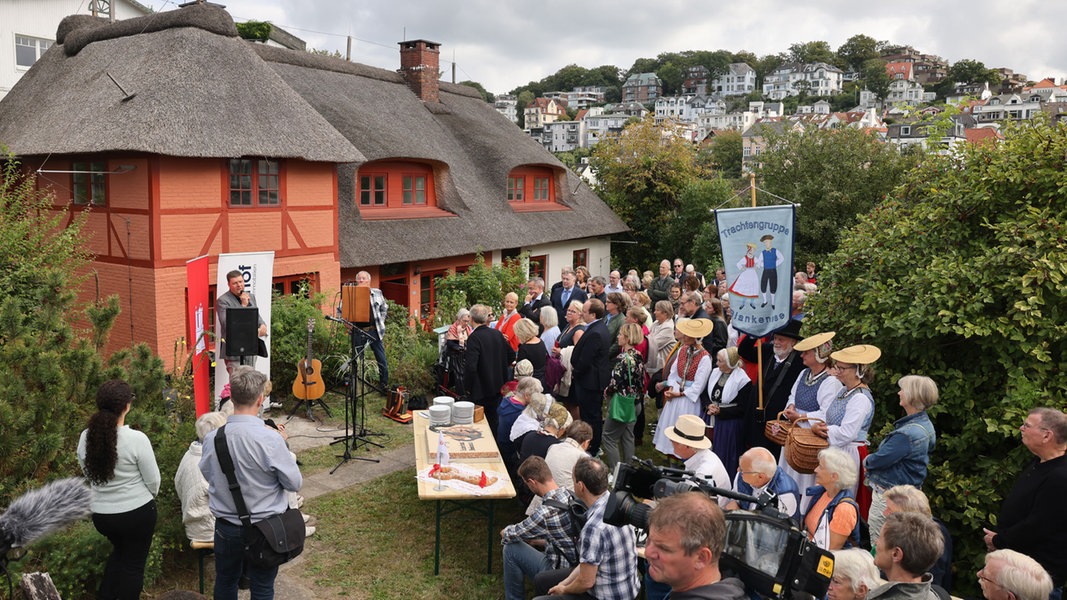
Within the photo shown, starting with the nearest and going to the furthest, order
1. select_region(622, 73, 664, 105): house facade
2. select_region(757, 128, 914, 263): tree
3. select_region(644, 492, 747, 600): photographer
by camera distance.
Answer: select_region(644, 492, 747, 600): photographer < select_region(757, 128, 914, 263): tree < select_region(622, 73, 664, 105): house facade

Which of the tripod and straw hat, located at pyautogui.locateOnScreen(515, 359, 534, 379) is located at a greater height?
straw hat, located at pyautogui.locateOnScreen(515, 359, 534, 379)

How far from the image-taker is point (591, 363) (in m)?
7.88

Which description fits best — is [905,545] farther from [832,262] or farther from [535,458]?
[832,262]

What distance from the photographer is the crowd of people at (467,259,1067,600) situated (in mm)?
3479

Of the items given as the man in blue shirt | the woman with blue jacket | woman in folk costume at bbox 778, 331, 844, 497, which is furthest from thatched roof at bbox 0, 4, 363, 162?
the woman with blue jacket

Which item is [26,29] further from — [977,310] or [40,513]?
[977,310]

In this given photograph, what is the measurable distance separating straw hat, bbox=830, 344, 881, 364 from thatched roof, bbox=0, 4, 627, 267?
1006 centimetres

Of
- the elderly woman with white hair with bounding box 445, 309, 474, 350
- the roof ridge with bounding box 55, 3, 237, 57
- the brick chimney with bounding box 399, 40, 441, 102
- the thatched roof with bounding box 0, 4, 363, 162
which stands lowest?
the elderly woman with white hair with bounding box 445, 309, 474, 350

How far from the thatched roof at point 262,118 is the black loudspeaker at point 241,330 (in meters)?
4.63

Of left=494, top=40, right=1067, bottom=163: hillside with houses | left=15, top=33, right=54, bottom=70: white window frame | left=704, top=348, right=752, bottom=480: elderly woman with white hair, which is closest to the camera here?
left=704, top=348, right=752, bottom=480: elderly woman with white hair

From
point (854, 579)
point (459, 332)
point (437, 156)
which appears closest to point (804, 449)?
point (854, 579)

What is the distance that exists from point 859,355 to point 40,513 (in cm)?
510

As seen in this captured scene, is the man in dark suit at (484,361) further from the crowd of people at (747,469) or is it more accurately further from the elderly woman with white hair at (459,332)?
the elderly woman with white hair at (459,332)

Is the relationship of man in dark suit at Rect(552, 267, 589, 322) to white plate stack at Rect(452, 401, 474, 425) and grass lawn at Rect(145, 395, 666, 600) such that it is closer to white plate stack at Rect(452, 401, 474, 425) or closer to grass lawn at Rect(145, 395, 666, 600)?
white plate stack at Rect(452, 401, 474, 425)
